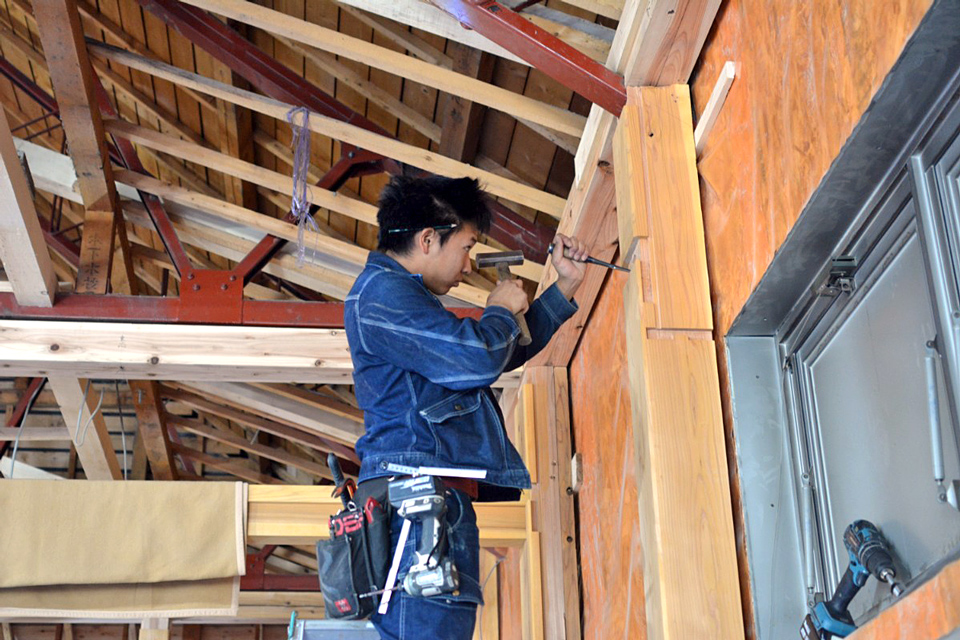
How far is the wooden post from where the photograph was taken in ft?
7.63

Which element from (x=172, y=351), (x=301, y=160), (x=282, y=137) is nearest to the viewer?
(x=301, y=160)

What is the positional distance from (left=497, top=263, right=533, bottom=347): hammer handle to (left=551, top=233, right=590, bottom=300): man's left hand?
14 cm

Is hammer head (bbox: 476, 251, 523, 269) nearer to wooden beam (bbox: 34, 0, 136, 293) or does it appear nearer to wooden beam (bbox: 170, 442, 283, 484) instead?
wooden beam (bbox: 34, 0, 136, 293)

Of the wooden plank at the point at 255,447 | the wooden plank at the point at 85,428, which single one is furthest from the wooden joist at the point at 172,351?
the wooden plank at the point at 255,447

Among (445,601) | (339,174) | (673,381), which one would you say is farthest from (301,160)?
(445,601)

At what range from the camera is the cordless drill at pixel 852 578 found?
192 cm

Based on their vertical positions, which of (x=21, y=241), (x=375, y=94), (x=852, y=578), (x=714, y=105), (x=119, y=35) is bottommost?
(x=852, y=578)

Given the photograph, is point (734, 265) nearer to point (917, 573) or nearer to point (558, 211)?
point (917, 573)

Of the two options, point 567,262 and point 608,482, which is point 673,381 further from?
point 608,482

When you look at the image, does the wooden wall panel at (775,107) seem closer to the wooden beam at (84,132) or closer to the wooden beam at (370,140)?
the wooden beam at (370,140)

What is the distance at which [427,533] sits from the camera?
7.73 feet

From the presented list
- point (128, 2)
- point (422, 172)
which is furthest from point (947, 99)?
point (128, 2)

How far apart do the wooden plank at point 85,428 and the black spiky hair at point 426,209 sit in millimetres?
3187

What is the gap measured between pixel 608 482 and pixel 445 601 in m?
1.40
